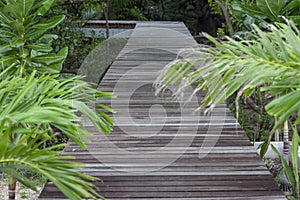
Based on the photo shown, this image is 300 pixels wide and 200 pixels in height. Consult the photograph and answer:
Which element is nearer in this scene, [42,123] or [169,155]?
[42,123]

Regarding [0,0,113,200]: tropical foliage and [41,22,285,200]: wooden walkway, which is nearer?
[0,0,113,200]: tropical foliage

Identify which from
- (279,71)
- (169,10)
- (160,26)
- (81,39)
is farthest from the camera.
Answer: (169,10)

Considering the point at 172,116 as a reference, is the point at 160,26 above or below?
below

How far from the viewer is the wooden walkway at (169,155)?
6.96 ft

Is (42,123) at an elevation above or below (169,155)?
above

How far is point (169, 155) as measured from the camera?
101 inches

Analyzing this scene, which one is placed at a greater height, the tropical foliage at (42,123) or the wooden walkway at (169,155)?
the tropical foliage at (42,123)

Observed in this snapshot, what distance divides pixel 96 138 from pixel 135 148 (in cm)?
30

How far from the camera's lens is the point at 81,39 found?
285 inches

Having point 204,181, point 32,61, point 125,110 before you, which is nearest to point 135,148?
point 204,181

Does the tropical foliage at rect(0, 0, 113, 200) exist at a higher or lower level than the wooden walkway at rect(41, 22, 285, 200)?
higher

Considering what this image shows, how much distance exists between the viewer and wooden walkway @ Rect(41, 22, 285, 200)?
2121 millimetres

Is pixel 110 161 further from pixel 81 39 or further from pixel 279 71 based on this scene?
pixel 81 39

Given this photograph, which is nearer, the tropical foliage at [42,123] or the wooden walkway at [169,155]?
the tropical foliage at [42,123]
